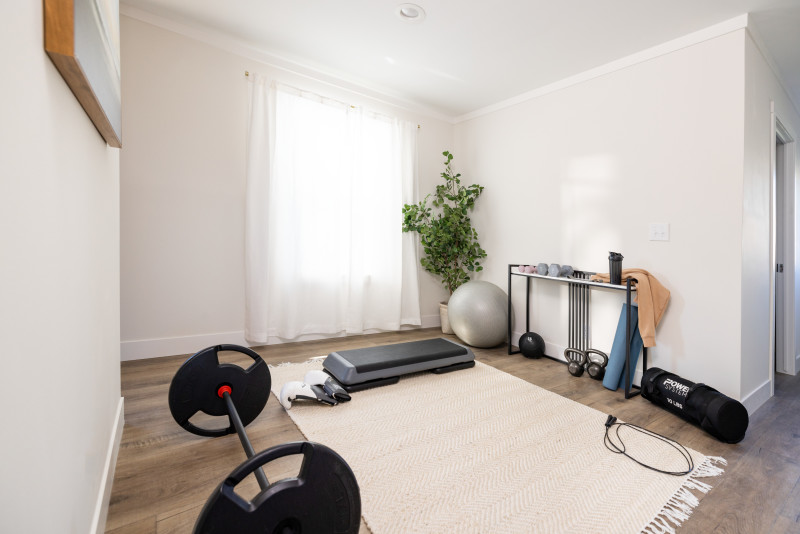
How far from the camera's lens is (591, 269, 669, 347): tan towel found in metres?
2.55

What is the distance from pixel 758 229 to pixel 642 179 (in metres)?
0.78

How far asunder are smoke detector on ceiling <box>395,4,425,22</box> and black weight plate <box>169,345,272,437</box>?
8.03ft

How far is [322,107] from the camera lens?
3652mm

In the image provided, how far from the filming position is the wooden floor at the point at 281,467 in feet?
4.51

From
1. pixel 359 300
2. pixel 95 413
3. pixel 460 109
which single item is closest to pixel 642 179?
pixel 460 109

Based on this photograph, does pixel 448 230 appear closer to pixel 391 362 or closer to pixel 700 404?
pixel 391 362

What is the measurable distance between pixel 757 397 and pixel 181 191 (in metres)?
4.50

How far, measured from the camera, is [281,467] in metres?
1.64

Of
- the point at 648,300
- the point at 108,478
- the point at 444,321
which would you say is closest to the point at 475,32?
the point at 648,300

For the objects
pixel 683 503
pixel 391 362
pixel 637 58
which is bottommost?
pixel 683 503

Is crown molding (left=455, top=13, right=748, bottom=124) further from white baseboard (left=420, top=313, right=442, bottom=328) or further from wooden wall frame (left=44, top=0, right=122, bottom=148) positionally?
wooden wall frame (left=44, top=0, right=122, bottom=148)

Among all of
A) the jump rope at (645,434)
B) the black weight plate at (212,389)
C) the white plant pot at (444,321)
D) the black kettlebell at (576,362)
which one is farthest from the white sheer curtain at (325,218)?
the jump rope at (645,434)

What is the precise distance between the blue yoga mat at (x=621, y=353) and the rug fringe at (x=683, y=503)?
91 cm

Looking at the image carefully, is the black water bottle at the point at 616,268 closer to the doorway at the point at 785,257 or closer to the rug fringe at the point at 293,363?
the doorway at the point at 785,257
